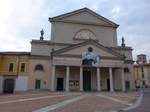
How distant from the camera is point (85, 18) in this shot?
37.6m

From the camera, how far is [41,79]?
32188mm

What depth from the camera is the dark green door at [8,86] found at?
32656mm

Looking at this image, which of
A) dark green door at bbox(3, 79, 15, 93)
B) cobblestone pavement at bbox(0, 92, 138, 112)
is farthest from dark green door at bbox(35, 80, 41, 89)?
cobblestone pavement at bbox(0, 92, 138, 112)

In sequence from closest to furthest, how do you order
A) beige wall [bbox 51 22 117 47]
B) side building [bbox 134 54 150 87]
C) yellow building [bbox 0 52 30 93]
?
yellow building [bbox 0 52 30 93], beige wall [bbox 51 22 117 47], side building [bbox 134 54 150 87]

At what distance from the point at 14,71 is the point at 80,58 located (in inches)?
460

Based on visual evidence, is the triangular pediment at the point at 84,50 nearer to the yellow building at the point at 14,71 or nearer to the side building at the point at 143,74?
the yellow building at the point at 14,71

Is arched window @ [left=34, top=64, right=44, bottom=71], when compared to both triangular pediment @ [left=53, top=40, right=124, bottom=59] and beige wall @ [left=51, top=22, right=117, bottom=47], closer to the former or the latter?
triangular pediment @ [left=53, top=40, right=124, bottom=59]

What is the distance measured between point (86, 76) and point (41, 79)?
7.91 m

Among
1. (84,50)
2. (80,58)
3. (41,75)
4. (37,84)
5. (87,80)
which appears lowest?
(37,84)

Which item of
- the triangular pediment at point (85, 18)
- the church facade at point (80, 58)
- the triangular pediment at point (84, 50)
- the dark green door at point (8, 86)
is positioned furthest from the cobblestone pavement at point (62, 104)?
the triangular pediment at point (85, 18)

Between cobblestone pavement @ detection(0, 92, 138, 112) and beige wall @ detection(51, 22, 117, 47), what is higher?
beige wall @ detection(51, 22, 117, 47)

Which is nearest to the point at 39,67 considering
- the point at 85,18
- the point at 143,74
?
the point at 85,18

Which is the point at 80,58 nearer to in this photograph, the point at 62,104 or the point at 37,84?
the point at 37,84

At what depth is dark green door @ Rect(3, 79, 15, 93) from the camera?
1286 inches
